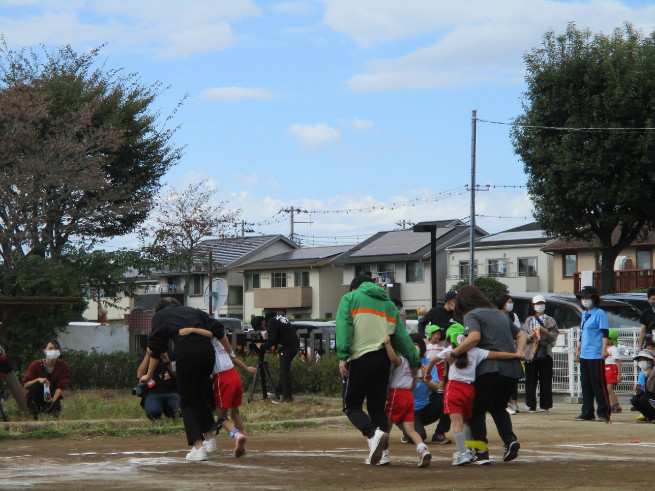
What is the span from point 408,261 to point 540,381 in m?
47.1

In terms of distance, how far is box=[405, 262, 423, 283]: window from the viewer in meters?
61.6

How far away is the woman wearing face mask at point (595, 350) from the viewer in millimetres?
12688

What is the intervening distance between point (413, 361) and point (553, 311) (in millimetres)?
14417

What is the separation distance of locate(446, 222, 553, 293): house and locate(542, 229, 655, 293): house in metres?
2.01

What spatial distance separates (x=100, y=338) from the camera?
26578 mm

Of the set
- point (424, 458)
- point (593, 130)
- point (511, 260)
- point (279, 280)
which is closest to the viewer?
point (424, 458)

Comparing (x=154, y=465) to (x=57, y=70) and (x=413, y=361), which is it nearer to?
(x=413, y=361)

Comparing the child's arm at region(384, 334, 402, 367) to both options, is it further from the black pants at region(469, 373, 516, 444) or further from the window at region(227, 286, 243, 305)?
the window at region(227, 286, 243, 305)

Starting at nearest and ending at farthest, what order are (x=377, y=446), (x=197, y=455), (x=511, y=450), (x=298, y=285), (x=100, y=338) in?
(x=377, y=446) < (x=511, y=450) < (x=197, y=455) < (x=100, y=338) < (x=298, y=285)

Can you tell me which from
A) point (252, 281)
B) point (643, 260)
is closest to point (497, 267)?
point (643, 260)

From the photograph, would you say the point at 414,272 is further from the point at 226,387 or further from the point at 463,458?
the point at 463,458

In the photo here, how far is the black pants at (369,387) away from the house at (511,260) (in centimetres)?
4750

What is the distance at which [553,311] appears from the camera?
22.0m

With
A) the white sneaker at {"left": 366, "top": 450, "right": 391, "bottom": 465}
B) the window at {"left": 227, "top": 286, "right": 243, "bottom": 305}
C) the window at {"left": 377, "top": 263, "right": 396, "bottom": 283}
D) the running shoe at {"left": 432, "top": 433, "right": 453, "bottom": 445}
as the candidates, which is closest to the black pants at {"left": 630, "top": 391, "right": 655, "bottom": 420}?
the running shoe at {"left": 432, "top": 433, "right": 453, "bottom": 445}
